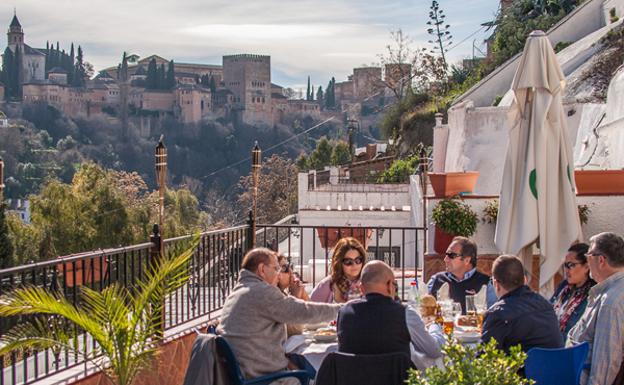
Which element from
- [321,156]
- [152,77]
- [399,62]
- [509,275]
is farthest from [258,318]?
[152,77]

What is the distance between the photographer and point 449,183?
26.0 feet

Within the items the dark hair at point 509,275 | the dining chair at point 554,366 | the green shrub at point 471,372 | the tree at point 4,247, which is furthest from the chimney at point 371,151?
the green shrub at point 471,372

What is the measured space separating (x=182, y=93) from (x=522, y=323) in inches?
4217

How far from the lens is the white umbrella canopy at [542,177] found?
611 cm

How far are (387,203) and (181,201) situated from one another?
72.0ft

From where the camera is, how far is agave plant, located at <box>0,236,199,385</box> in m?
4.20

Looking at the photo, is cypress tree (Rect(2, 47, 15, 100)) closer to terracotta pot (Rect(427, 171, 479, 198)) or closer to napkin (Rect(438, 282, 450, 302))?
terracotta pot (Rect(427, 171, 479, 198))

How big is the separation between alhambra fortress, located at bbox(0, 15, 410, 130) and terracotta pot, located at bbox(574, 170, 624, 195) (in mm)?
93906

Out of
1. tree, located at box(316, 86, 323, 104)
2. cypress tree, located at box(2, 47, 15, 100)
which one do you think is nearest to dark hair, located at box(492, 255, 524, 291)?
cypress tree, located at box(2, 47, 15, 100)

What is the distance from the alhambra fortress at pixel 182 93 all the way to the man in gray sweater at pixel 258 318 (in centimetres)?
9734

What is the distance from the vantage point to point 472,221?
25.5 ft

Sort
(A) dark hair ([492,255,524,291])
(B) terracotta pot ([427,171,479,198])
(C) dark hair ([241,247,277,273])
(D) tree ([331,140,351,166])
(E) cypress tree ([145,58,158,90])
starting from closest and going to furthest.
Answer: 1. (A) dark hair ([492,255,524,291])
2. (C) dark hair ([241,247,277,273])
3. (B) terracotta pot ([427,171,479,198])
4. (D) tree ([331,140,351,166])
5. (E) cypress tree ([145,58,158,90])

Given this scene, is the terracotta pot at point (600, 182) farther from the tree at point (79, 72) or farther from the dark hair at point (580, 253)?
the tree at point (79, 72)

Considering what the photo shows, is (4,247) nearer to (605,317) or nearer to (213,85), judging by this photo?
(605,317)
